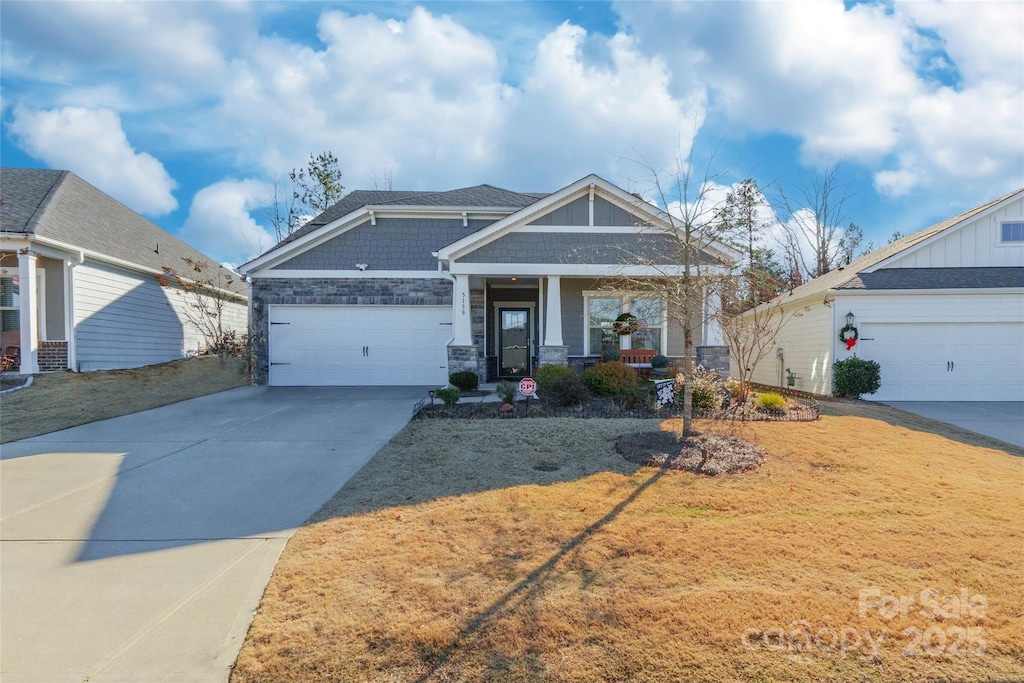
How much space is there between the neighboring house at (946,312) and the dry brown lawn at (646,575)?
7.04 m

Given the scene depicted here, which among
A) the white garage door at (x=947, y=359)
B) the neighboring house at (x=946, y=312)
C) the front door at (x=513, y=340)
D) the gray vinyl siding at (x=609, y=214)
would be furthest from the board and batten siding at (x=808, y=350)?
the front door at (x=513, y=340)

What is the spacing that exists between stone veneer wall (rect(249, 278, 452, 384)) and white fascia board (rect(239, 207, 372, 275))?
1.59 feet

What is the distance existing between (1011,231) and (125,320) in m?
24.2

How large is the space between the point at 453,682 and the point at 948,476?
610cm

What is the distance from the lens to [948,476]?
5.58 meters

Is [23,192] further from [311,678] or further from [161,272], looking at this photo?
[311,678]

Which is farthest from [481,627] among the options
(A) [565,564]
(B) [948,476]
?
(B) [948,476]

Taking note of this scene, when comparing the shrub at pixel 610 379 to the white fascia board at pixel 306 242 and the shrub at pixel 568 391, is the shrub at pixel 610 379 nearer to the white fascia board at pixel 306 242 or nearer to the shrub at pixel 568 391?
the shrub at pixel 568 391

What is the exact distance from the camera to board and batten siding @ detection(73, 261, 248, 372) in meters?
12.7

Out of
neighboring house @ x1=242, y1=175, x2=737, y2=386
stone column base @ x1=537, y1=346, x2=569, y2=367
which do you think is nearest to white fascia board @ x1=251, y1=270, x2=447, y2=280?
neighboring house @ x1=242, y1=175, x2=737, y2=386

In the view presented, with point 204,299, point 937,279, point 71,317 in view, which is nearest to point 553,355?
point 937,279

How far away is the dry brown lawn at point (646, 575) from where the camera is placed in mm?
2650

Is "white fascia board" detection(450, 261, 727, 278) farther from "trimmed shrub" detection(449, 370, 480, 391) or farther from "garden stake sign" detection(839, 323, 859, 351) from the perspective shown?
"garden stake sign" detection(839, 323, 859, 351)

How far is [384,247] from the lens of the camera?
552 inches
